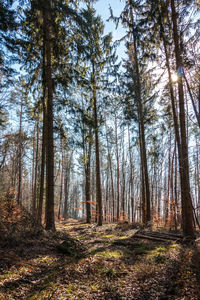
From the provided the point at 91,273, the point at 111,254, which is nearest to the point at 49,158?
the point at 111,254

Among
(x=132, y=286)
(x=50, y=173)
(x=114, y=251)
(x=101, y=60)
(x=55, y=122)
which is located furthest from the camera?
(x=101, y=60)

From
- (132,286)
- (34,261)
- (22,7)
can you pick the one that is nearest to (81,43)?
(22,7)

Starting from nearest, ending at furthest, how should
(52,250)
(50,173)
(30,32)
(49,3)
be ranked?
(52,250) < (49,3) < (50,173) < (30,32)

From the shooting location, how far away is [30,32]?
8.10 meters

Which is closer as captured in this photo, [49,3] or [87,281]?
[87,281]

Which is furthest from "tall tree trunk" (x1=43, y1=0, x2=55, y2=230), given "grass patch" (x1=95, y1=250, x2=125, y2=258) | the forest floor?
"grass patch" (x1=95, y1=250, x2=125, y2=258)

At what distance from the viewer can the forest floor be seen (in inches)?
117

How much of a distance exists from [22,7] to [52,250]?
9416 mm

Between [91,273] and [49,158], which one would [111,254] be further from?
[49,158]

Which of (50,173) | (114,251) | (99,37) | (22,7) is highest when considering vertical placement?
(99,37)

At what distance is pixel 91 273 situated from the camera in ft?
12.4

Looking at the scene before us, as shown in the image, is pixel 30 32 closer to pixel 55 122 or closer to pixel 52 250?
pixel 55 122

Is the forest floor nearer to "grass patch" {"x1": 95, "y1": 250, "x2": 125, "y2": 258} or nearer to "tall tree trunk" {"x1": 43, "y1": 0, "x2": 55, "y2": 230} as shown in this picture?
"grass patch" {"x1": 95, "y1": 250, "x2": 125, "y2": 258}

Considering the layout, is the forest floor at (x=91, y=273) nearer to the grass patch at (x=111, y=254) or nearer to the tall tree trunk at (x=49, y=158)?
the grass patch at (x=111, y=254)
